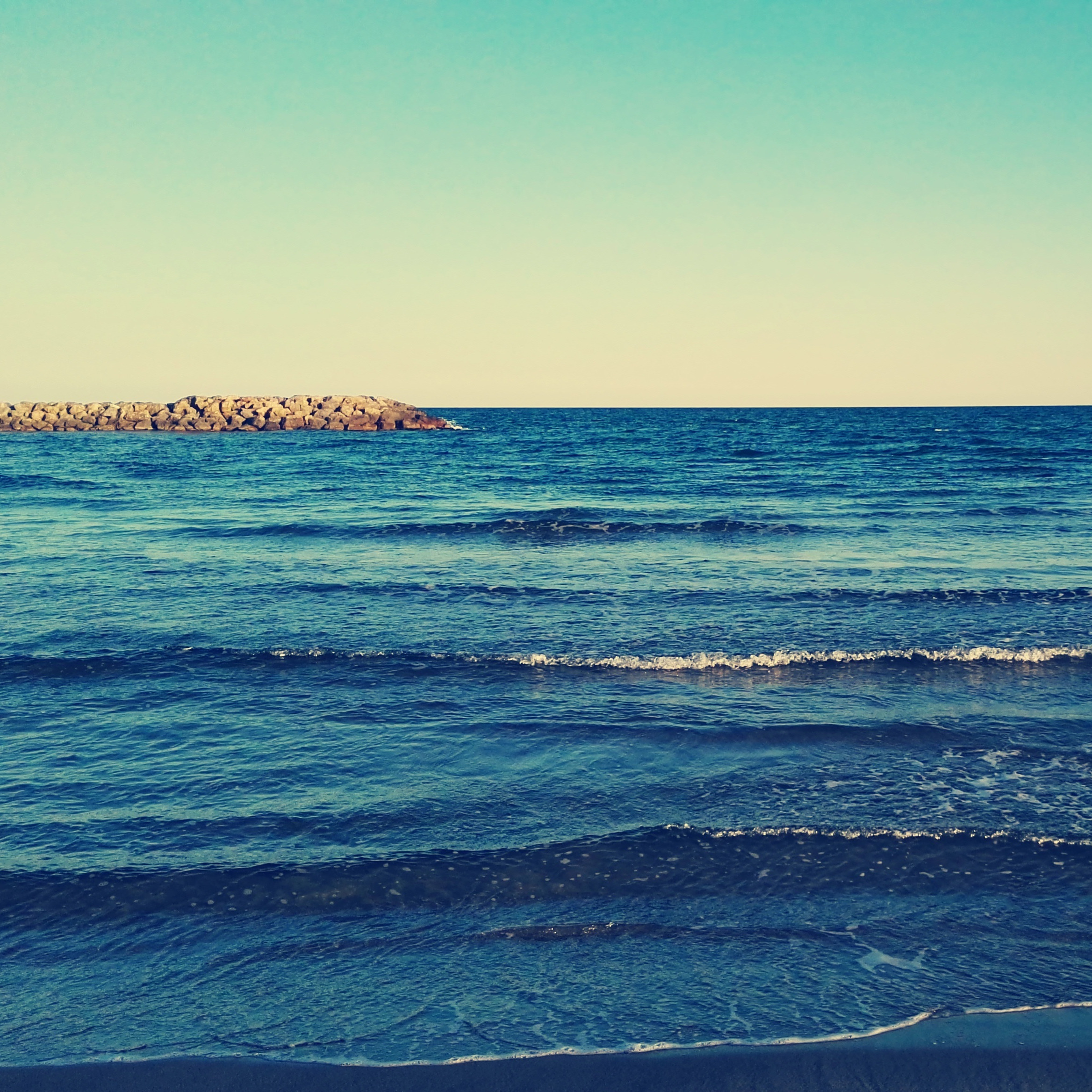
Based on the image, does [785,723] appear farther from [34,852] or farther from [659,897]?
[34,852]

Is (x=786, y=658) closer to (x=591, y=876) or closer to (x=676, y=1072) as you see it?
(x=591, y=876)

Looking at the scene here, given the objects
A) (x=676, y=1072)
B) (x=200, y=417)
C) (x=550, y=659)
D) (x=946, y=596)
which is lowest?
(x=676, y=1072)

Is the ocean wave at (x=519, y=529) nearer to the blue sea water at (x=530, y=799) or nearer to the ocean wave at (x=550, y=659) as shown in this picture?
the blue sea water at (x=530, y=799)

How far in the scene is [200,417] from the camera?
79750 mm

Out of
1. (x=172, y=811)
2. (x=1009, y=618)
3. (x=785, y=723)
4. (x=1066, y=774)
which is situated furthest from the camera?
(x=1009, y=618)

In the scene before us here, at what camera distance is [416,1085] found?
3895 millimetres

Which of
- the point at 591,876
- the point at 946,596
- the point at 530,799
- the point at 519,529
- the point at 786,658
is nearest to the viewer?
the point at 591,876

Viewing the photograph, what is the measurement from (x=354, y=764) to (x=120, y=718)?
2615 millimetres

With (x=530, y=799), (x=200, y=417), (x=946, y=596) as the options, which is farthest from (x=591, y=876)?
(x=200, y=417)

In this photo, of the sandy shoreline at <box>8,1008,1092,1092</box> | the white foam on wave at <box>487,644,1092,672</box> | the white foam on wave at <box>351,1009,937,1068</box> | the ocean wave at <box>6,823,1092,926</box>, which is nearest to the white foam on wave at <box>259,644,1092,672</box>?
the white foam on wave at <box>487,644,1092,672</box>

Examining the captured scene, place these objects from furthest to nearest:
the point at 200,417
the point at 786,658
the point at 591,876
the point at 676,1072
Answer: the point at 200,417 → the point at 786,658 → the point at 591,876 → the point at 676,1072

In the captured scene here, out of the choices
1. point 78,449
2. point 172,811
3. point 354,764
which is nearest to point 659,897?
point 354,764

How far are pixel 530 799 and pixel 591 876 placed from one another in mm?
1157

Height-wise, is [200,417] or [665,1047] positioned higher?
[200,417]
